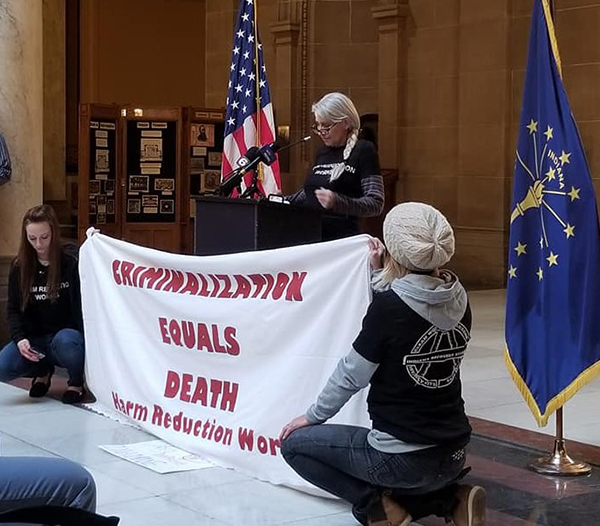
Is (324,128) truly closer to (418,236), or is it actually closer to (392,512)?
(418,236)

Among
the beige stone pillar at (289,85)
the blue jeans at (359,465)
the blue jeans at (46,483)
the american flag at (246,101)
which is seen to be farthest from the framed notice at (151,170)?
the blue jeans at (46,483)

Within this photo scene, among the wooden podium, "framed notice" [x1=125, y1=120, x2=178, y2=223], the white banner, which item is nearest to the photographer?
the white banner

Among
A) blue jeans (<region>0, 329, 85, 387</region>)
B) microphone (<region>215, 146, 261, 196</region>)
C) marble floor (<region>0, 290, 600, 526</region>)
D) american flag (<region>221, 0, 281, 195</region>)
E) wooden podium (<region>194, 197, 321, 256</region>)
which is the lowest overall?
marble floor (<region>0, 290, 600, 526</region>)

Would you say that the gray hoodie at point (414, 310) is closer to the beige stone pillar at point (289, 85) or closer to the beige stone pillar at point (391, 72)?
the beige stone pillar at point (391, 72)

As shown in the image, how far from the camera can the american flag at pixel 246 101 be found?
9.60m

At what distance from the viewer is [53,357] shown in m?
7.35

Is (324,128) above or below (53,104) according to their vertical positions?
below

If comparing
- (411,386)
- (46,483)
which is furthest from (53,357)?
(46,483)

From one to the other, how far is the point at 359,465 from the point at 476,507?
0.46m

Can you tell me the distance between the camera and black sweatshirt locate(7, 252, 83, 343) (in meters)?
7.29

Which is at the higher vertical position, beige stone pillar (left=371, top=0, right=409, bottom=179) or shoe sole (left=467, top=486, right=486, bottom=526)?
beige stone pillar (left=371, top=0, right=409, bottom=179)

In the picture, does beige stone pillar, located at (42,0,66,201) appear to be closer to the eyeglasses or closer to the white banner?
the white banner

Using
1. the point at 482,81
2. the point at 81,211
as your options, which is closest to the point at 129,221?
the point at 81,211

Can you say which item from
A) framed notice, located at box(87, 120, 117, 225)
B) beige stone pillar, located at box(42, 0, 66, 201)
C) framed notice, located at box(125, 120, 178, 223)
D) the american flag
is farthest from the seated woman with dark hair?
beige stone pillar, located at box(42, 0, 66, 201)
